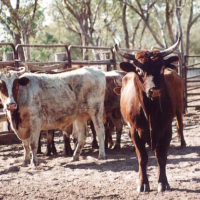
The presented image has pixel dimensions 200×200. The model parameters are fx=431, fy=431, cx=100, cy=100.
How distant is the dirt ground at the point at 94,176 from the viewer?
5613 millimetres

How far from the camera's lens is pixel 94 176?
22.0 ft

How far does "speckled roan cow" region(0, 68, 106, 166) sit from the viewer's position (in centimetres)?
741

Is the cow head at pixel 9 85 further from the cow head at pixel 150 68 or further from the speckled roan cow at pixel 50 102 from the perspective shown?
the cow head at pixel 150 68

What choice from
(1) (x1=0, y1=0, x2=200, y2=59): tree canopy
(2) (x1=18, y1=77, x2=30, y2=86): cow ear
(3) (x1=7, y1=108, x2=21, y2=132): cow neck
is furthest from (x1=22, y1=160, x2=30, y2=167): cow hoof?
(1) (x1=0, y1=0, x2=200, y2=59): tree canopy

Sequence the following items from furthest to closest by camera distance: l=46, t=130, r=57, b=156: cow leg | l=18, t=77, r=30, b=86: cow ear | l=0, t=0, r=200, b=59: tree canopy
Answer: l=0, t=0, r=200, b=59: tree canopy, l=46, t=130, r=57, b=156: cow leg, l=18, t=77, r=30, b=86: cow ear

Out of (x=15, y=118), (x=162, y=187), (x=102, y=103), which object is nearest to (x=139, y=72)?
(x=162, y=187)

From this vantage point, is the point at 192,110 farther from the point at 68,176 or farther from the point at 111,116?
the point at 68,176

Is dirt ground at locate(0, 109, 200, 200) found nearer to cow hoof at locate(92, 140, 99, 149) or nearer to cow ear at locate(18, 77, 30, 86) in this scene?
cow hoof at locate(92, 140, 99, 149)

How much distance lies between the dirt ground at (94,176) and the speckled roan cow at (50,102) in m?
0.41

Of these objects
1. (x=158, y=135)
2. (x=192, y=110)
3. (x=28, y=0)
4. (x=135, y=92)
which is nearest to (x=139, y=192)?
(x=158, y=135)

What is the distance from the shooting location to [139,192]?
18.1 feet

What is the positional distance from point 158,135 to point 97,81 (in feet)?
10.5

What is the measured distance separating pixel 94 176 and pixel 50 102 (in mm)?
1806

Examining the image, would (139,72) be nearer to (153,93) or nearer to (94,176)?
(153,93)
